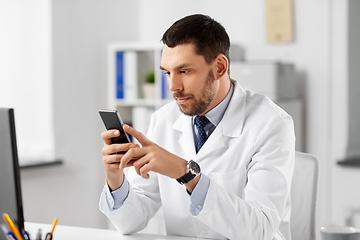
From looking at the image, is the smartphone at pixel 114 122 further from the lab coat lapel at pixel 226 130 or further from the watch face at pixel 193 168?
the lab coat lapel at pixel 226 130

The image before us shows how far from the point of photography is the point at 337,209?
8.99 feet

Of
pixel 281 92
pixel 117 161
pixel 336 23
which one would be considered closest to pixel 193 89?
pixel 117 161

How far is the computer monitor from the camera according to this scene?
1.05m

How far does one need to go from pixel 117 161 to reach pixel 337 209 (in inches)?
74.7

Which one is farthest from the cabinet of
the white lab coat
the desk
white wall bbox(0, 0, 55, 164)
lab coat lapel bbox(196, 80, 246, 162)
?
the desk

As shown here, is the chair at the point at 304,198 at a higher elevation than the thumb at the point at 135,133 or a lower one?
lower

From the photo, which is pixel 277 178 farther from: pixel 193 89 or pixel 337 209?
pixel 337 209

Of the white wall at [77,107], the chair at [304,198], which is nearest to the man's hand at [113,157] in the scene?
the chair at [304,198]

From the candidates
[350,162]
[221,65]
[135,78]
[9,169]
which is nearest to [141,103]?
[135,78]

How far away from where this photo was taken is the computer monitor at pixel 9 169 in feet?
3.45

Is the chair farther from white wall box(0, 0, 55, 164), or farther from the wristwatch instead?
white wall box(0, 0, 55, 164)

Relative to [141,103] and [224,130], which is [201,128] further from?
[141,103]

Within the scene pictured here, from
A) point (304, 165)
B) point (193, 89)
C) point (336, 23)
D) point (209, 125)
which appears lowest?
point (304, 165)

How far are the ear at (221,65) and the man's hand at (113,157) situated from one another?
40 centimetres
